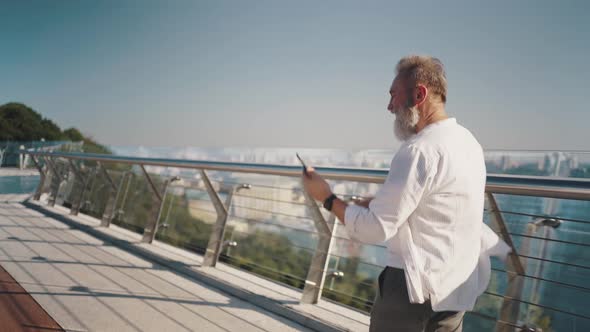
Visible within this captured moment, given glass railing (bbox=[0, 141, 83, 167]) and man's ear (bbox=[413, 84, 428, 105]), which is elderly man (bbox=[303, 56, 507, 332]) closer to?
man's ear (bbox=[413, 84, 428, 105])

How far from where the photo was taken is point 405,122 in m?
1.46

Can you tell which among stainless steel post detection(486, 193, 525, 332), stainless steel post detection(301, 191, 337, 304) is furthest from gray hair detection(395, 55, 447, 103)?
stainless steel post detection(301, 191, 337, 304)

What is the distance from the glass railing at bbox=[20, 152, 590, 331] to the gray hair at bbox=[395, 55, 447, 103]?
1.91ft

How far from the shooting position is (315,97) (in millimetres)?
53344

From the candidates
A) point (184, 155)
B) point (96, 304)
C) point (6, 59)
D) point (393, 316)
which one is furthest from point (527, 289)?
point (6, 59)

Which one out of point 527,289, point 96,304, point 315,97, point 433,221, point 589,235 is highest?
point 315,97

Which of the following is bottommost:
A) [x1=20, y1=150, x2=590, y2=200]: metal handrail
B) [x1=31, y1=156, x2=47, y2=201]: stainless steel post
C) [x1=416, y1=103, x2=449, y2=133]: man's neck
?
[x1=31, y1=156, x2=47, y2=201]: stainless steel post

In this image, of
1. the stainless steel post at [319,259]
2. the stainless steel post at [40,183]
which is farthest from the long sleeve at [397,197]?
the stainless steel post at [40,183]

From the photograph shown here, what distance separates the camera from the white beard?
4.73 ft

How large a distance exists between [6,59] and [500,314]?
1714 inches

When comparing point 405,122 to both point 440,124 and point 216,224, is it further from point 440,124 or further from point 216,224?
point 216,224

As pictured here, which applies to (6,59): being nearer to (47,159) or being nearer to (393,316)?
(47,159)

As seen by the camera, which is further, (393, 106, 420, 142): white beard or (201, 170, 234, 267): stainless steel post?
(201, 170, 234, 267): stainless steel post

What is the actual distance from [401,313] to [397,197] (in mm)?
395
